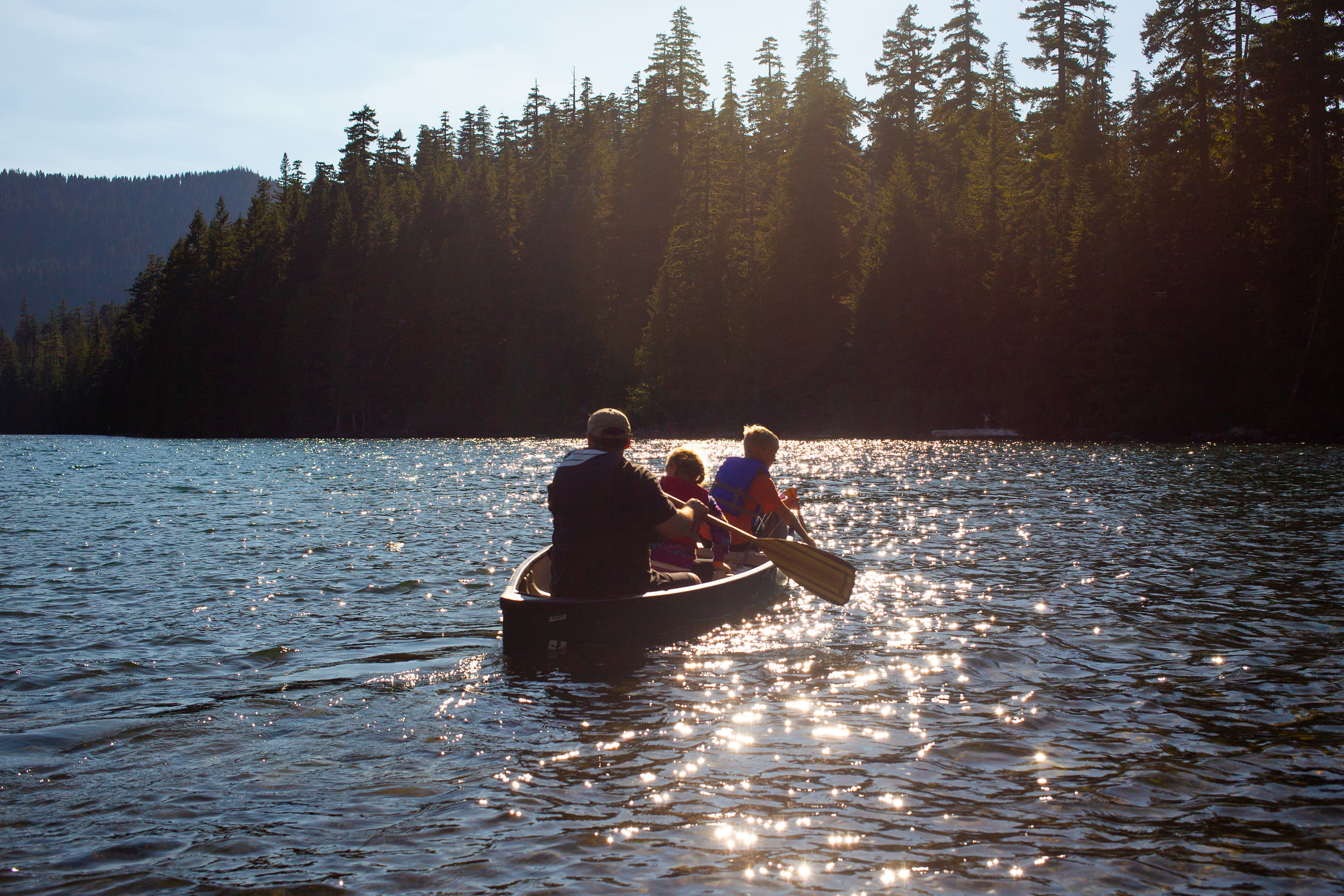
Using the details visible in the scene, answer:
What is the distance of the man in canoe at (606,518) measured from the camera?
7.58m

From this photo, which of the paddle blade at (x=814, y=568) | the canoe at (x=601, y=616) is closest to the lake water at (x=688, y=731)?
the canoe at (x=601, y=616)

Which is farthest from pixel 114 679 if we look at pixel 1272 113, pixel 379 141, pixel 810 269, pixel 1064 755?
pixel 379 141

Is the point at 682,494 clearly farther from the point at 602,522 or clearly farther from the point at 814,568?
the point at 602,522

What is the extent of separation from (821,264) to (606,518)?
56.2m

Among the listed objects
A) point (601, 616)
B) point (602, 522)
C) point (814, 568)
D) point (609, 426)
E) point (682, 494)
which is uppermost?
point (609, 426)

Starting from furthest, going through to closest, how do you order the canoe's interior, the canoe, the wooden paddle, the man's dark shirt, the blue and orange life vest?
the blue and orange life vest < the wooden paddle < the canoe's interior < the canoe < the man's dark shirt

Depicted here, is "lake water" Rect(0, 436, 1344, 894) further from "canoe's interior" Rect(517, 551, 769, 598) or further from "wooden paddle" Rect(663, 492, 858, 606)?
"canoe's interior" Rect(517, 551, 769, 598)

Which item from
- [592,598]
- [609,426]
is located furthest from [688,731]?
[609,426]

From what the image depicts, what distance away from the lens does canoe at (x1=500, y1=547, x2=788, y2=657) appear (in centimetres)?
773

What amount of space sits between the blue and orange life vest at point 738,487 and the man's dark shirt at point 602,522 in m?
2.73

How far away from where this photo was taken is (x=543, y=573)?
31.6 feet

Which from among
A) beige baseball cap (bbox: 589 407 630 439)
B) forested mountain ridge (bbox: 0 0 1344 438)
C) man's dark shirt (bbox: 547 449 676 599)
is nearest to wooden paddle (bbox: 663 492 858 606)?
man's dark shirt (bbox: 547 449 676 599)

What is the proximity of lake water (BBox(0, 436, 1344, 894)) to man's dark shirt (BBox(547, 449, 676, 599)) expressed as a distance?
65 cm

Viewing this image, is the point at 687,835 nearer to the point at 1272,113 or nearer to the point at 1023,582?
the point at 1023,582
